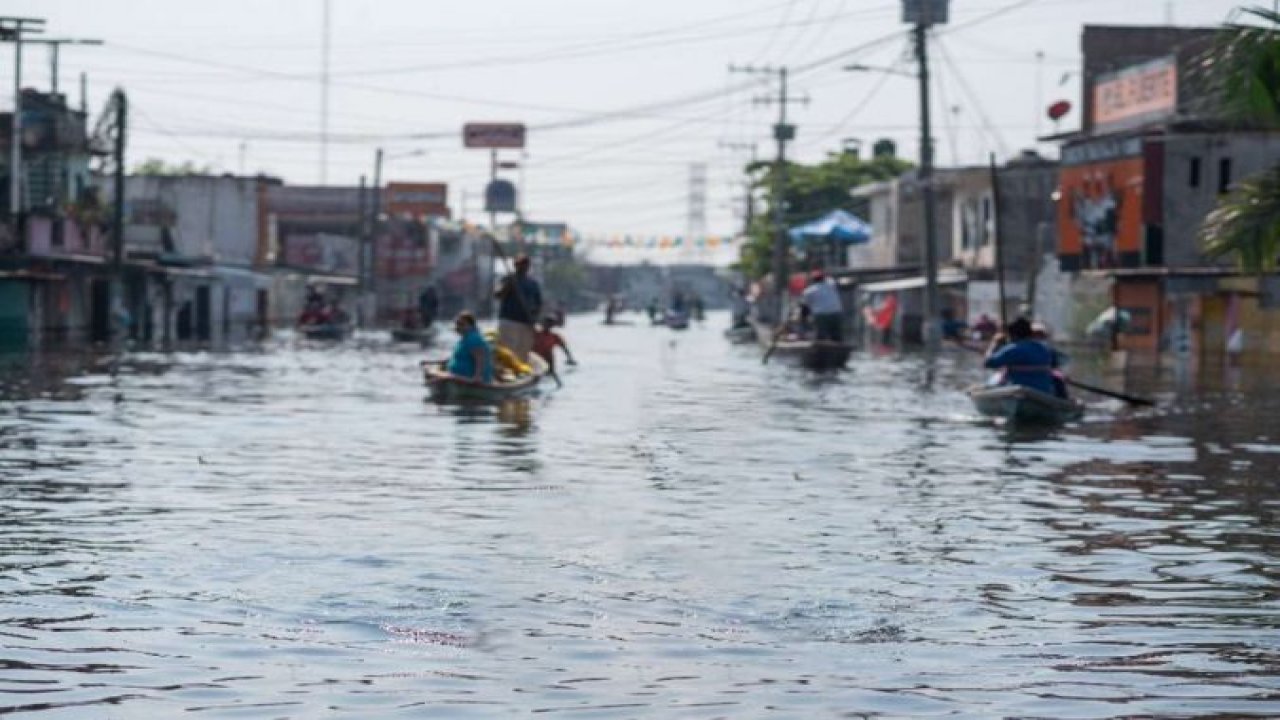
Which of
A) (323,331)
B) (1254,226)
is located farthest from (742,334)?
(1254,226)

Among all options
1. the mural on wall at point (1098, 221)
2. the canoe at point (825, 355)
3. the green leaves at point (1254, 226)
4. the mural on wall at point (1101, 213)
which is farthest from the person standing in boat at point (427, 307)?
the green leaves at point (1254, 226)

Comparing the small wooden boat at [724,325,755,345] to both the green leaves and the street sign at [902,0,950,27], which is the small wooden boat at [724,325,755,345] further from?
the green leaves

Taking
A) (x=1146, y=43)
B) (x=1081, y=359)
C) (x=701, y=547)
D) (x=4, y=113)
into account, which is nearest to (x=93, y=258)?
(x=4, y=113)

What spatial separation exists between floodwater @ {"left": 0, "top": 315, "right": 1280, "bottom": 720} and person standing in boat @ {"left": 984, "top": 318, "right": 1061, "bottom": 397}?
2.67ft

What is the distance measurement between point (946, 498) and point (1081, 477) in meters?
2.63

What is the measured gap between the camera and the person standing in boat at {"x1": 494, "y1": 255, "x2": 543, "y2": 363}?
37.5 metres

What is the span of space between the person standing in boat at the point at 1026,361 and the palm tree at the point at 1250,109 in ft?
7.51

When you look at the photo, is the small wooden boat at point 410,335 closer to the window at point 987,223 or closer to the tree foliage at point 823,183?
the window at point 987,223

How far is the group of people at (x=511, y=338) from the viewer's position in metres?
31.6

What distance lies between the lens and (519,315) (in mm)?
38031

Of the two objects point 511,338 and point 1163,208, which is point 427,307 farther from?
point 511,338

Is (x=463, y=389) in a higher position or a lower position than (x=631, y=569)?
higher

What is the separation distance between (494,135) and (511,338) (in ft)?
444

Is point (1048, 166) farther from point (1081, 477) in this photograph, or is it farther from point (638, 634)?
point (638, 634)
